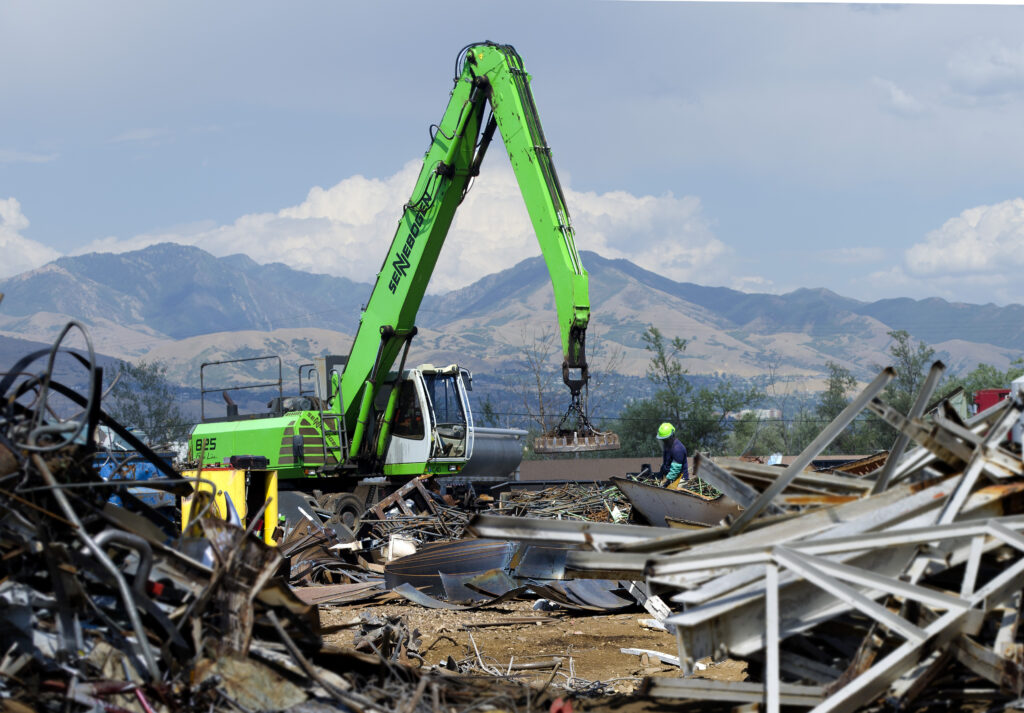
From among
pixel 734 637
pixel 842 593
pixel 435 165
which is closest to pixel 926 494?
pixel 842 593

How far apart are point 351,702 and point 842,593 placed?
215 cm

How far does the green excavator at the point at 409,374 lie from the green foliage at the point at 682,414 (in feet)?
101

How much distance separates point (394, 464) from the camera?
17125 millimetres

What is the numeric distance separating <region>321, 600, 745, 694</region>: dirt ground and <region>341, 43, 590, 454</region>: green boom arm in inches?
186

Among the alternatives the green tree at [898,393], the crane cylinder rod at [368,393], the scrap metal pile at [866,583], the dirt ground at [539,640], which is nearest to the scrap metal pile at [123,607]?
the scrap metal pile at [866,583]

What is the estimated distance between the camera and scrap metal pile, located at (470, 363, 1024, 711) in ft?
13.5

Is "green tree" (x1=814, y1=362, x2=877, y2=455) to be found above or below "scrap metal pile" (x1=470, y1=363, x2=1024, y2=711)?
below

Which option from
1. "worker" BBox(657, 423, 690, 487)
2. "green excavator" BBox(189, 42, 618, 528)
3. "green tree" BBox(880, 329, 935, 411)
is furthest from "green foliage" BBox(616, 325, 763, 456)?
"worker" BBox(657, 423, 690, 487)

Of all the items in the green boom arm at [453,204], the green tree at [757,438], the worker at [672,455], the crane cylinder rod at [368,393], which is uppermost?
the green boom arm at [453,204]

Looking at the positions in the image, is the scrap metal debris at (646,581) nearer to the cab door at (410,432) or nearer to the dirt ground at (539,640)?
the dirt ground at (539,640)

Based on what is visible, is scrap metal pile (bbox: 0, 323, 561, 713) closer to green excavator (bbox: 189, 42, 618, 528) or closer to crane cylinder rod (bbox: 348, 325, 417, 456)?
green excavator (bbox: 189, 42, 618, 528)

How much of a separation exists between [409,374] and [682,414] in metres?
34.2

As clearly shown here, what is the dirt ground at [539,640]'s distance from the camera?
7406mm

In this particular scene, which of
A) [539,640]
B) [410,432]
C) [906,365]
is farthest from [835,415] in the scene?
[539,640]
